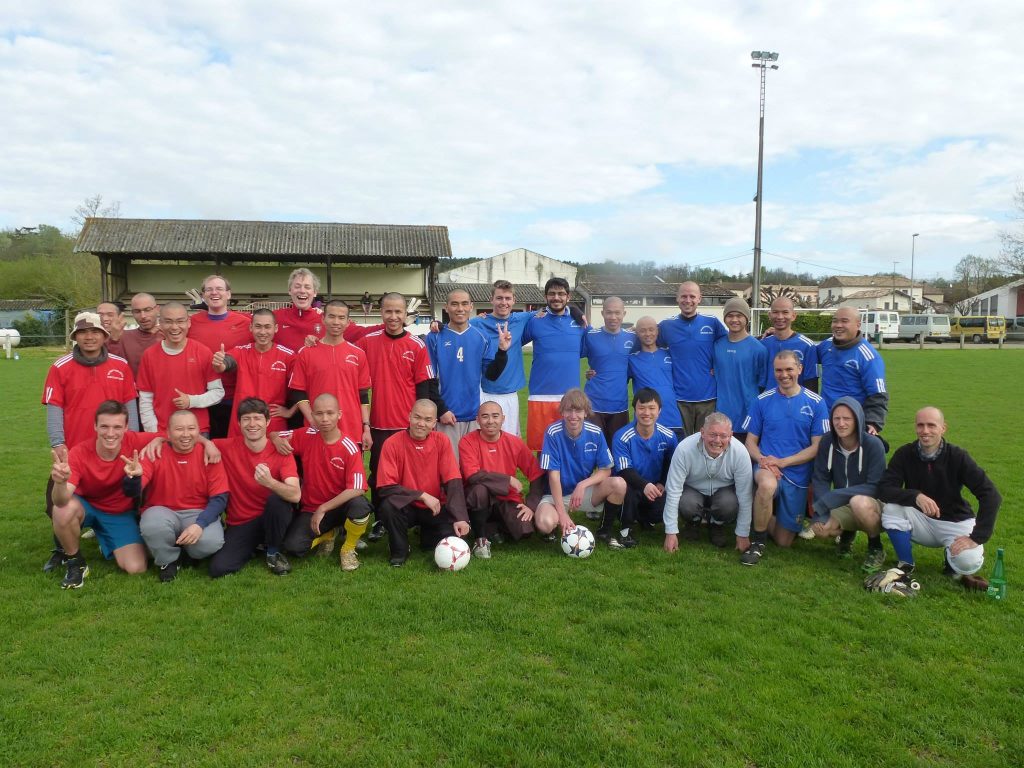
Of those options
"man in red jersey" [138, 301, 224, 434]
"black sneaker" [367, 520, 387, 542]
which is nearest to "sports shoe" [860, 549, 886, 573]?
"black sneaker" [367, 520, 387, 542]

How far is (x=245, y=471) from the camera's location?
4.86 metres

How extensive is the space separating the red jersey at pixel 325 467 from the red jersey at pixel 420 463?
22 cm

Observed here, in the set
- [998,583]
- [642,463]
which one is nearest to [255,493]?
[642,463]

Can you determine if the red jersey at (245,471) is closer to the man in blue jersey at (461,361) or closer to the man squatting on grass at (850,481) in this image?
the man in blue jersey at (461,361)

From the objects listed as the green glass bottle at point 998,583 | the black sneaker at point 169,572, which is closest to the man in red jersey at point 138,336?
the black sneaker at point 169,572

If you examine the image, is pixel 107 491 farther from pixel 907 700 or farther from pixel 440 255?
pixel 440 255

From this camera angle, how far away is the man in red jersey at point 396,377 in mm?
5422

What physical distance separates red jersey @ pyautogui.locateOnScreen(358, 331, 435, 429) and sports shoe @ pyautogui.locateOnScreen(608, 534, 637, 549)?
1.83 meters

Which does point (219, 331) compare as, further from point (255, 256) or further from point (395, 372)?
point (255, 256)

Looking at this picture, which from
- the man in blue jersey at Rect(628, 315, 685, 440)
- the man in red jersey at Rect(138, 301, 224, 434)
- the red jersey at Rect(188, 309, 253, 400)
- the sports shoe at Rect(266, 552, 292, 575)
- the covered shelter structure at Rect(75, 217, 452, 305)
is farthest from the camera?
the covered shelter structure at Rect(75, 217, 452, 305)

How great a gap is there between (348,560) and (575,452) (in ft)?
6.10

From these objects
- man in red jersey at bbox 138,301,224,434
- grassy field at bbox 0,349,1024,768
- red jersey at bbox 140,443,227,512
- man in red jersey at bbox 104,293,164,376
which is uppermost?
man in red jersey at bbox 104,293,164,376

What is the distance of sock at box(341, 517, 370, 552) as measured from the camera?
4840 millimetres

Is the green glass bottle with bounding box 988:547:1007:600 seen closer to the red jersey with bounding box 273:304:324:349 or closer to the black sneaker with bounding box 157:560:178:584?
the red jersey with bounding box 273:304:324:349
